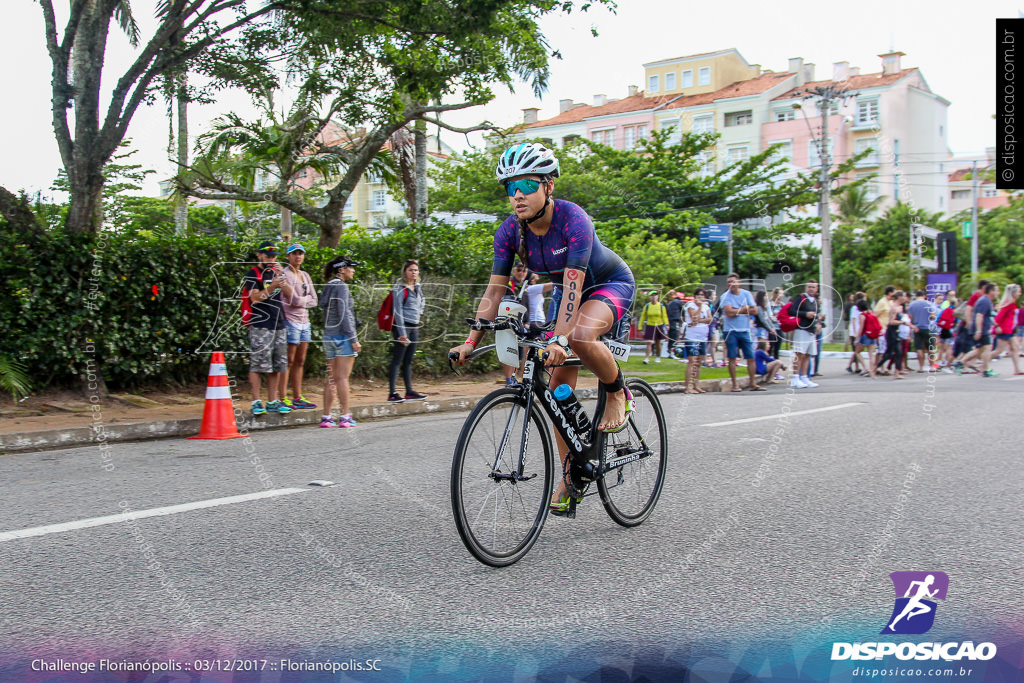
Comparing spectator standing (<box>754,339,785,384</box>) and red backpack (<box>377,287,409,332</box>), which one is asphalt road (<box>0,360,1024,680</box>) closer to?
red backpack (<box>377,287,409,332</box>)

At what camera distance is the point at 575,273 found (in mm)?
4262

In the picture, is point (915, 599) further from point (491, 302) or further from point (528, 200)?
point (528, 200)

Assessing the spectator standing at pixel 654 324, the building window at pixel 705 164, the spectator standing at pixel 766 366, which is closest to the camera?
the spectator standing at pixel 766 366

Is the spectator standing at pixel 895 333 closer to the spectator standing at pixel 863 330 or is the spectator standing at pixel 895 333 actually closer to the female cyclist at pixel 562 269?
the spectator standing at pixel 863 330

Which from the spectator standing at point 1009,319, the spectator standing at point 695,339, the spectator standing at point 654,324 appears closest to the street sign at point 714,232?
the spectator standing at point 654,324

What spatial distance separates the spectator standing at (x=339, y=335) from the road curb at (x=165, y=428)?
542 mm

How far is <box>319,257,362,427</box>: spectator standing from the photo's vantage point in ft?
32.1

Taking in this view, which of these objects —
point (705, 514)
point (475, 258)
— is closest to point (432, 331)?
point (475, 258)

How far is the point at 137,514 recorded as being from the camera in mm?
5121

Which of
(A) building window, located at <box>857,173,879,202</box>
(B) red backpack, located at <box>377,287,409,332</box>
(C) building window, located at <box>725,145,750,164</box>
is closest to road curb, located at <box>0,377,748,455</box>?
(B) red backpack, located at <box>377,287,409,332</box>

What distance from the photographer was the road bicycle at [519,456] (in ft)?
12.9

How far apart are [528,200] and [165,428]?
20.9 feet

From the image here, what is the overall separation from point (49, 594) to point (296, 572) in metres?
1.00

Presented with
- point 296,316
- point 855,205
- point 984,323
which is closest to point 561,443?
point 296,316
